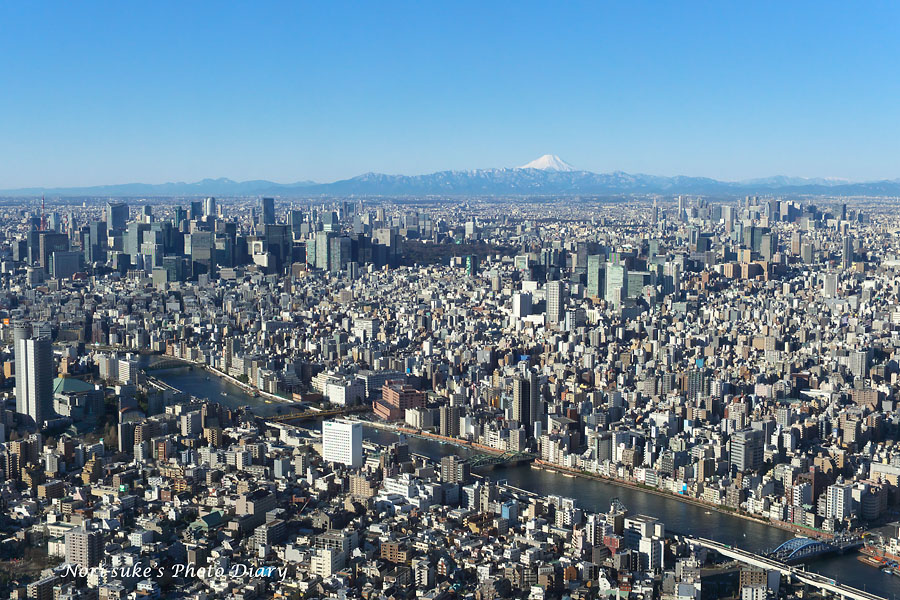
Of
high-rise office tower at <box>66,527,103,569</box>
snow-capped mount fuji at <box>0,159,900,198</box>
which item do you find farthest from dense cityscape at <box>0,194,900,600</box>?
snow-capped mount fuji at <box>0,159,900,198</box>

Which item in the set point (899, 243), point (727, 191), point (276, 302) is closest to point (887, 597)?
point (276, 302)

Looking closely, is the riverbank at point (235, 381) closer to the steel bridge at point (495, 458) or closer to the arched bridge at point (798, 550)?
the steel bridge at point (495, 458)

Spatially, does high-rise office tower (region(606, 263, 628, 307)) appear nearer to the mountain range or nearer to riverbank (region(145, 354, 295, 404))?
riverbank (region(145, 354, 295, 404))

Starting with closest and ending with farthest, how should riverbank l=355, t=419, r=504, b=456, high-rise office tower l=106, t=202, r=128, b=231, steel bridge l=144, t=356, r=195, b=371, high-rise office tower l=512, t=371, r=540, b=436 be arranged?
riverbank l=355, t=419, r=504, b=456, high-rise office tower l=512, t=371, r=540, b=436, steel bridge l=144, t=356, r=195, b=371, high-rise office tower l=106, t=202, r=128, b=231

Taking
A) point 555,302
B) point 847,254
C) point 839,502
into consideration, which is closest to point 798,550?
point 839,502

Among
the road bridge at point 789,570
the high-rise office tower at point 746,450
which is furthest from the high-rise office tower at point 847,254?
the road bridge at point 789,570

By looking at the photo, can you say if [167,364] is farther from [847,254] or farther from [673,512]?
[847,254]
